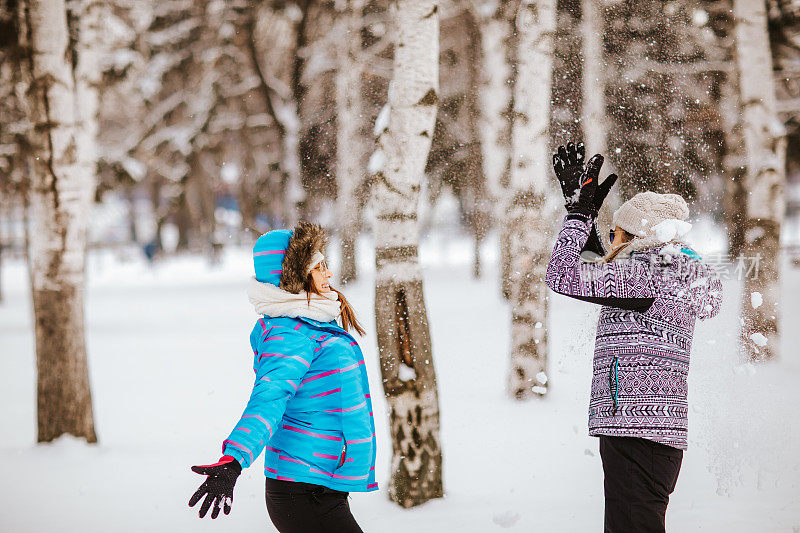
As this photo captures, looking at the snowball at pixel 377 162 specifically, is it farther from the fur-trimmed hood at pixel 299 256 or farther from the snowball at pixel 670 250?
the snowball at pixel 670 250

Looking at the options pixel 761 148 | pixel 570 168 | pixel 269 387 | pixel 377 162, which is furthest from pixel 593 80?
pixel 269 387

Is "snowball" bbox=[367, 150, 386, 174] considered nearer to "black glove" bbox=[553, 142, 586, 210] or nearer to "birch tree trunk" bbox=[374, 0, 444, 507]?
"birch tree trunk" bbox=[374, 0, 444, 507]

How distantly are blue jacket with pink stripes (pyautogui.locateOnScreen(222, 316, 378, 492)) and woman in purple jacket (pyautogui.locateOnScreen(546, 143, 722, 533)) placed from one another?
0.80m

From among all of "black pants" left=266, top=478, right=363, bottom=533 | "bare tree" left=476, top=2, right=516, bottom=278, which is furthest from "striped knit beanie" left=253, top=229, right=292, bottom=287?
"bare tree" left=476, top=2, right=516, bottom=278

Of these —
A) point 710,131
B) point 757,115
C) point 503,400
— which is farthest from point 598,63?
point 503,400

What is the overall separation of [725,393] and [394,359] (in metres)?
2.80

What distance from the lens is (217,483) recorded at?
2127 mm

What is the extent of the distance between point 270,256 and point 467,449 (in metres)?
2.98

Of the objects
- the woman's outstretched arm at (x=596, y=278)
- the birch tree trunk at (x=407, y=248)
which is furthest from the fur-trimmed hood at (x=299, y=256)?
the birch tree trunk at (x=407, y=248)

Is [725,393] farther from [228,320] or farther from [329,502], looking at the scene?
[228,320]

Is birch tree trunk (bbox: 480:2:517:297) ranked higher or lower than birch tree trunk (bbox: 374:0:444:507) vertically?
higher

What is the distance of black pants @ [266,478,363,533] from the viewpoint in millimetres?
2367

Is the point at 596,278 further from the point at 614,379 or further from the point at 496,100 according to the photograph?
the point at 496,100

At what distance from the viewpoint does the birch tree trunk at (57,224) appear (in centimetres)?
509
